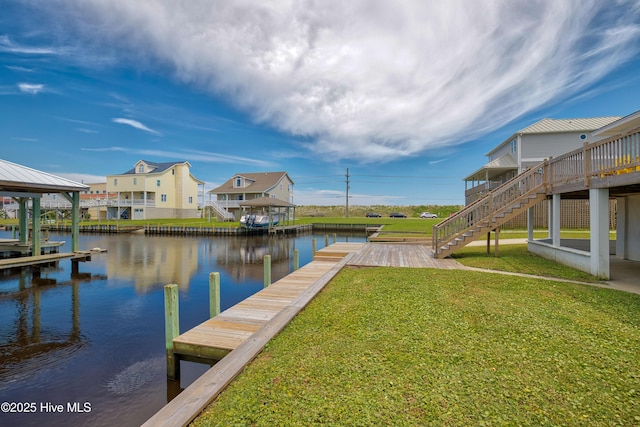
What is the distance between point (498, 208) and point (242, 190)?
36034 mm

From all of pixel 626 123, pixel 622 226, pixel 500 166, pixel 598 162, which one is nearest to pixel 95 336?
pixel 598 162

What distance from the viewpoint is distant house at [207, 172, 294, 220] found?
4166cm

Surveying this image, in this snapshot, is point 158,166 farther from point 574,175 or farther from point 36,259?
point 574,175

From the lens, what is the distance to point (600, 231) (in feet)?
23.9

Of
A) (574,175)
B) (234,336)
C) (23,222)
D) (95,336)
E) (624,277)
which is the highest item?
(574,175)

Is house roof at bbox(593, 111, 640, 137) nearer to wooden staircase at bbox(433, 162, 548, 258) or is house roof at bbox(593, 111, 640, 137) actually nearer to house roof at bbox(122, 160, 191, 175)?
wooden staircase at bbox(433, 162, 548, 258)


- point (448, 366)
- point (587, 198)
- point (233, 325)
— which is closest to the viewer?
point (448, 366)

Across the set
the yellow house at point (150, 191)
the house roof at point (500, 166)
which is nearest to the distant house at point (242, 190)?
the yellow house at point (150, 191)

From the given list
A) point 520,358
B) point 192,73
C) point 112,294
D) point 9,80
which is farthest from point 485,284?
point 9,80

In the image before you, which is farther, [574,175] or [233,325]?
[574,175]

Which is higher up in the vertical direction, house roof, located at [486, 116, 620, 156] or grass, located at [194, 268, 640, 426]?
house roof, located at [486, 116, 620, 156]

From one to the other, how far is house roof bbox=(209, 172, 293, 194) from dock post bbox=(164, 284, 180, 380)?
120ft

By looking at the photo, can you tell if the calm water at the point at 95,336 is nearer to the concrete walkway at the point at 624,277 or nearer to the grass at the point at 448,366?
the grass at the point at 448,366

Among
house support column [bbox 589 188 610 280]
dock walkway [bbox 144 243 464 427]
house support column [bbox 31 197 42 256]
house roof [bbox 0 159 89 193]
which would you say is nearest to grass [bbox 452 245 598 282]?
house support column [bbox 589 188 610 280]
